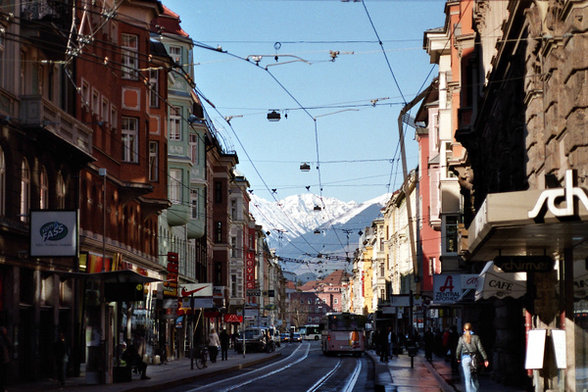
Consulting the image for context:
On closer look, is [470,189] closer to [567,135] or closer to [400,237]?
[567,135]

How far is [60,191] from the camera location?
37188 millimetres

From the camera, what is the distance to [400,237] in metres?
114

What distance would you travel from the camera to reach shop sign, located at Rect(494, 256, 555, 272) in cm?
2312

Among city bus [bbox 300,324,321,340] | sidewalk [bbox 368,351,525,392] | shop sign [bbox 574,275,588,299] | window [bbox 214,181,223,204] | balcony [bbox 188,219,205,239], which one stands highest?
window [bbox 214,181,223,204]

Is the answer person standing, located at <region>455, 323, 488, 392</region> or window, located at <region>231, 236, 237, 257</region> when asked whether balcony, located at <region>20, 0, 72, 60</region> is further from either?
window, located at <region>231, 236, 237, 257</region>

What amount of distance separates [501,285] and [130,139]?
25.0m

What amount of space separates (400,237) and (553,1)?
93527mm

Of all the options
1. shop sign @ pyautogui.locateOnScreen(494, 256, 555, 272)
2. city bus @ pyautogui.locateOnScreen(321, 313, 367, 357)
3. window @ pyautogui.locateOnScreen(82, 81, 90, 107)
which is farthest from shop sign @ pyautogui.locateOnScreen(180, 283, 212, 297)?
shop sign @ pyautogui.locateOnScreen(494, 256, 555, 272)

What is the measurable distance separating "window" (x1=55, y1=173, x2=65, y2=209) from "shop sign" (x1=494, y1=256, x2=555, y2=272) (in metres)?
18.1

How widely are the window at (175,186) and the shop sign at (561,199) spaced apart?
46994mm

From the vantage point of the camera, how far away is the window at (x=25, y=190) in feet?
107

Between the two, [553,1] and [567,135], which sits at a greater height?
[553,1]

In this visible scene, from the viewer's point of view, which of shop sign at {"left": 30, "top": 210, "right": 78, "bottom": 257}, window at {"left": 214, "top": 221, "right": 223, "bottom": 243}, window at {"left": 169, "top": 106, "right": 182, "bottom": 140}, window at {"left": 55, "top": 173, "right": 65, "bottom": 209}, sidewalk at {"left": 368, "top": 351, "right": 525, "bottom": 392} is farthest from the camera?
window at {"left": 214, "top": 221, "right": 223, "bottom": 243}

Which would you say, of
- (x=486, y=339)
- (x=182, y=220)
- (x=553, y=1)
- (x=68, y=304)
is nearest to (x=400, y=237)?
(x=182, y=220)
